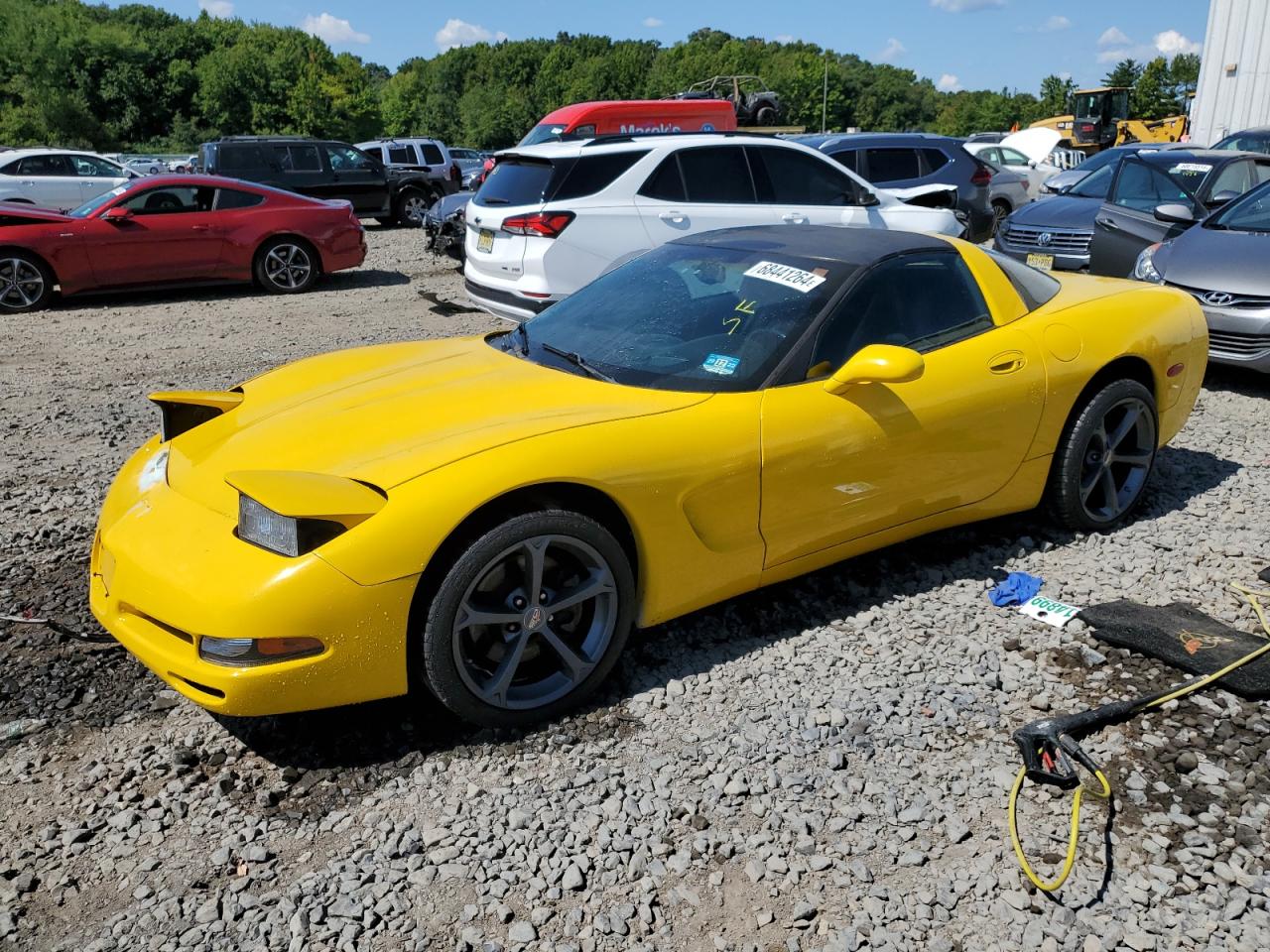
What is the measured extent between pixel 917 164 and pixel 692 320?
10.1 meters

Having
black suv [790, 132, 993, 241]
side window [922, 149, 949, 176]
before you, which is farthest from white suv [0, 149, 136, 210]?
side window [922, 149, 949, 176]

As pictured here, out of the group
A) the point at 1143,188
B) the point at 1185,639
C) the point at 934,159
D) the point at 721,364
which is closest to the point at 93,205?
the point at 934,159

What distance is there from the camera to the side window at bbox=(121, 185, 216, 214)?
36.3ft

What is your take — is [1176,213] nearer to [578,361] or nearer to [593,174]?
[593,174]

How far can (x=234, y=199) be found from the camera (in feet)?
37.9

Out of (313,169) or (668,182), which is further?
(313,169)

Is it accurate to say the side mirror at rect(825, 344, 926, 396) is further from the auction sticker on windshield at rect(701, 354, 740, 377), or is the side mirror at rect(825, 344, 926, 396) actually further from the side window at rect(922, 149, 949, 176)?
the side window at rect(922, 149, 949, 176)

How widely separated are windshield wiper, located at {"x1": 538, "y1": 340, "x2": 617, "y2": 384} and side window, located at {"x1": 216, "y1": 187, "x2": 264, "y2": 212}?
29.4ft

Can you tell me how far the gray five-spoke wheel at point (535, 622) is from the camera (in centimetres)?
295

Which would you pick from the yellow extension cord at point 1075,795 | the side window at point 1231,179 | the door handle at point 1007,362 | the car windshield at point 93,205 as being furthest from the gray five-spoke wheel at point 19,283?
the side window at point 1231,179

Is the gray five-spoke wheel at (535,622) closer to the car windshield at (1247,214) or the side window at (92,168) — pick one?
the car windshield at (1247,214)

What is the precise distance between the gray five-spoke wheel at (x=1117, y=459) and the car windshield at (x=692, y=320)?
1.50 metres

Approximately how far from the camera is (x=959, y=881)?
2.52 meters

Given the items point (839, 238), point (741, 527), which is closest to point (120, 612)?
point (741, 527)
